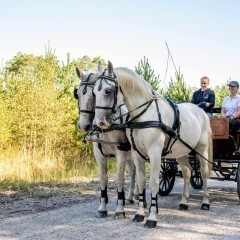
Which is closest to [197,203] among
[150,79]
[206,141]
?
[206,141]

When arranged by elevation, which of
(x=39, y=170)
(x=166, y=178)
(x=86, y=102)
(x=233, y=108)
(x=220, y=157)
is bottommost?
(x=39, y=170)

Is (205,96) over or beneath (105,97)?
over

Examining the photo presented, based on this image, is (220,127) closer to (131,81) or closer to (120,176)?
(120,176)

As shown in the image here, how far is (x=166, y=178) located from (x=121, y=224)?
113 inches

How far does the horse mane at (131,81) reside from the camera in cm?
504

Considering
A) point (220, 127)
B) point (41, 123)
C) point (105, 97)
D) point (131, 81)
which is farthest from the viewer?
point (41, 123)

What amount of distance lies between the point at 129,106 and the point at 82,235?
1818 mm

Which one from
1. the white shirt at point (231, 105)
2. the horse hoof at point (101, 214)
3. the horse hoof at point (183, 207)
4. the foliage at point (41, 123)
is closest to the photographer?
the horse hoof at point (101, 214)

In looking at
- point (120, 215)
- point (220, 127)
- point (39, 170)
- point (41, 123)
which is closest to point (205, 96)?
point (220, 127)

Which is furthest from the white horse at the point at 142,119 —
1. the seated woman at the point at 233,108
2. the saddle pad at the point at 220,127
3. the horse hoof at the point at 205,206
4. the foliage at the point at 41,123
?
the foliage at the point at 41,123

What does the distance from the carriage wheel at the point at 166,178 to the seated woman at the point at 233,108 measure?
149 centimetres

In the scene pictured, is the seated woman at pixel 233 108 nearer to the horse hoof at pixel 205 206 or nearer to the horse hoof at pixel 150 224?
the horse hoof at pixel 205 206

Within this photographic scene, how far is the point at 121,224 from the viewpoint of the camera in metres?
5.14

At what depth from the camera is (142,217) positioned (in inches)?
208
